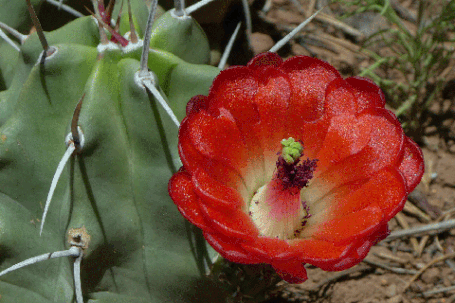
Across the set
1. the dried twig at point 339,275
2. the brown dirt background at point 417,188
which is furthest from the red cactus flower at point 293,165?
the dried twig at point 339,275

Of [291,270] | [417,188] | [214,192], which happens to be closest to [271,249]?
[291,270]

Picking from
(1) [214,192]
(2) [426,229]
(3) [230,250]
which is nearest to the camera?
(3) [230,250]

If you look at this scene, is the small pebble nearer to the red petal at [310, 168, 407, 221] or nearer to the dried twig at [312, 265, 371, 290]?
the dried twig at [312, 265, 371, 290]

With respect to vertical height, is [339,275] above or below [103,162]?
below

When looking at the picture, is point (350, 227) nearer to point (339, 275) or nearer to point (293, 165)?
point (293, 165)

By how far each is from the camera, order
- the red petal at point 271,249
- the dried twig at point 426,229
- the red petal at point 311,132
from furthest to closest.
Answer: the dried twig at point 426,229
the red petal at point 311,132
the red petal at point 271,249

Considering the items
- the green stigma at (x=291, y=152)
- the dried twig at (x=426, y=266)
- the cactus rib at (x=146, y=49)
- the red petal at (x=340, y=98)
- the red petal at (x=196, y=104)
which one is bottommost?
the dried twig at (x=426, y=266)

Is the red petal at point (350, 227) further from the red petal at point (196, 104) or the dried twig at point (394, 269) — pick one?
the dried twig at point (394, 269)
